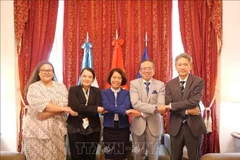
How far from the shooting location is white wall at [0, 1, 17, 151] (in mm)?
3666

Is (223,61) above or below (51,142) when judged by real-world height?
above

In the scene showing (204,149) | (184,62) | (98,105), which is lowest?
(204,149)

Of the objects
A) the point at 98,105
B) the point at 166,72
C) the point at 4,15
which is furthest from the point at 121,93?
the point at 4,15

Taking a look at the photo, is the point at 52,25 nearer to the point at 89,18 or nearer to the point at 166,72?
the point at 89,18

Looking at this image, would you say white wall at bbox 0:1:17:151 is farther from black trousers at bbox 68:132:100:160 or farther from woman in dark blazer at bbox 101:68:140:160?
woman in dark blazer at bbox 101:68:140:160

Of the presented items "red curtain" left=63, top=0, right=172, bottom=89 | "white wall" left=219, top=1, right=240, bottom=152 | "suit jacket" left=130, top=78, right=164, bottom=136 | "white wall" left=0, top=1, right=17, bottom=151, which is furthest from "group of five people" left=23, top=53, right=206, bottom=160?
Result: "white wall" left=219, top=1, right=240, bottom=152

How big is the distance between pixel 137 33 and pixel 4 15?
210cm

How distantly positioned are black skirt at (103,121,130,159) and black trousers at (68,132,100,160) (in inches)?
5.3

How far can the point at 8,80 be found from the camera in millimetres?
3697

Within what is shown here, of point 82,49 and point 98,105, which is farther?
point 82,49

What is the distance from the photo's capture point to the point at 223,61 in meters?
3.64

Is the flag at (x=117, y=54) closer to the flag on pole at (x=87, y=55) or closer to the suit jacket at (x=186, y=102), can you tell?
the flag on pole at (x=87, y=55)

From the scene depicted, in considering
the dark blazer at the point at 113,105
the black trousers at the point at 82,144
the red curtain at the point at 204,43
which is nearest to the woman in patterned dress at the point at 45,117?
the black trousers at the point at 82,144

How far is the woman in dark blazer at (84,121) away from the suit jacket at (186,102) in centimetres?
76
